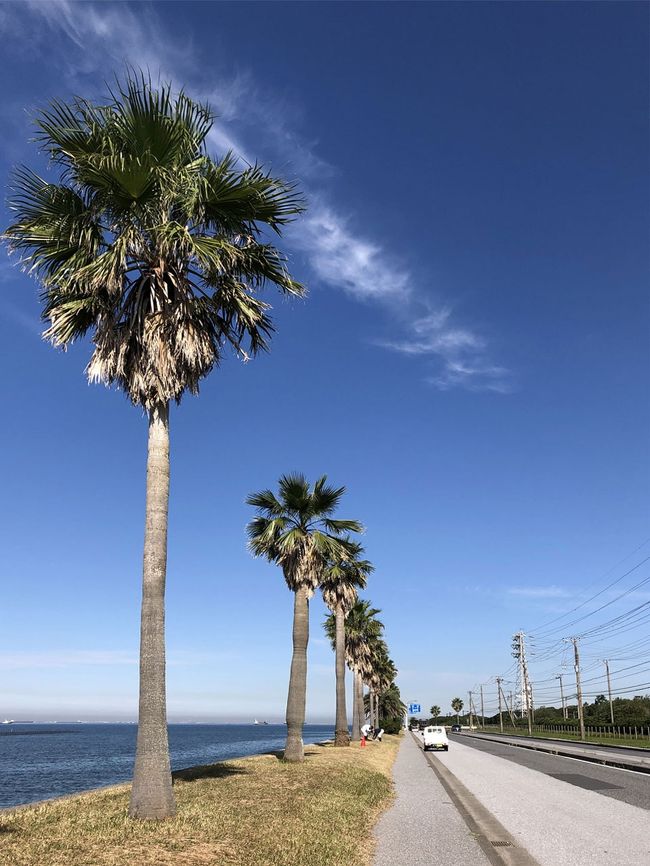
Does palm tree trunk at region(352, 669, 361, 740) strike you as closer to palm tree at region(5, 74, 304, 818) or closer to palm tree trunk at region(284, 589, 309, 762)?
palm tree trunk at region(284, 589, 309, 762)

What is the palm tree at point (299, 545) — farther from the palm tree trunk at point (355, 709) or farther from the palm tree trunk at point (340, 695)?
the palm tree trunk at point (355, 709)

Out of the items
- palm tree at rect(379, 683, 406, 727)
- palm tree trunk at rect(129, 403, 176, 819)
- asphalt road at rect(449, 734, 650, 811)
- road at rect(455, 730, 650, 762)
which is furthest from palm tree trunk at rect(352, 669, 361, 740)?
palm tree at rect(379, 683, 406, 727)

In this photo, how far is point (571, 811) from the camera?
46.7ft

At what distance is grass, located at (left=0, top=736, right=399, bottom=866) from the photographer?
8.33 meters

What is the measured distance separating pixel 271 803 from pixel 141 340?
9116 millimetres

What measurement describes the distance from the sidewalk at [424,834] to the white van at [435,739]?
96.5 feet

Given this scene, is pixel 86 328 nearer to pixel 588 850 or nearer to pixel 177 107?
pixel 177 107

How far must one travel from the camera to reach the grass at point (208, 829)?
27.3 feet

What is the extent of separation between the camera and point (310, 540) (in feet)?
88.1

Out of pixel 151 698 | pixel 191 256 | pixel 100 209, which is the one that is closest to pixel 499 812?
pixel 151 698

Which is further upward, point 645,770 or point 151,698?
point 151,698

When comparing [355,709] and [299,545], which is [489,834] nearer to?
[299,545]

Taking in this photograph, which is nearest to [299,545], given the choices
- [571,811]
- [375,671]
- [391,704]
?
[571,811]

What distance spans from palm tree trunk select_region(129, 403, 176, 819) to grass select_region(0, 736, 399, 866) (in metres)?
0.45
